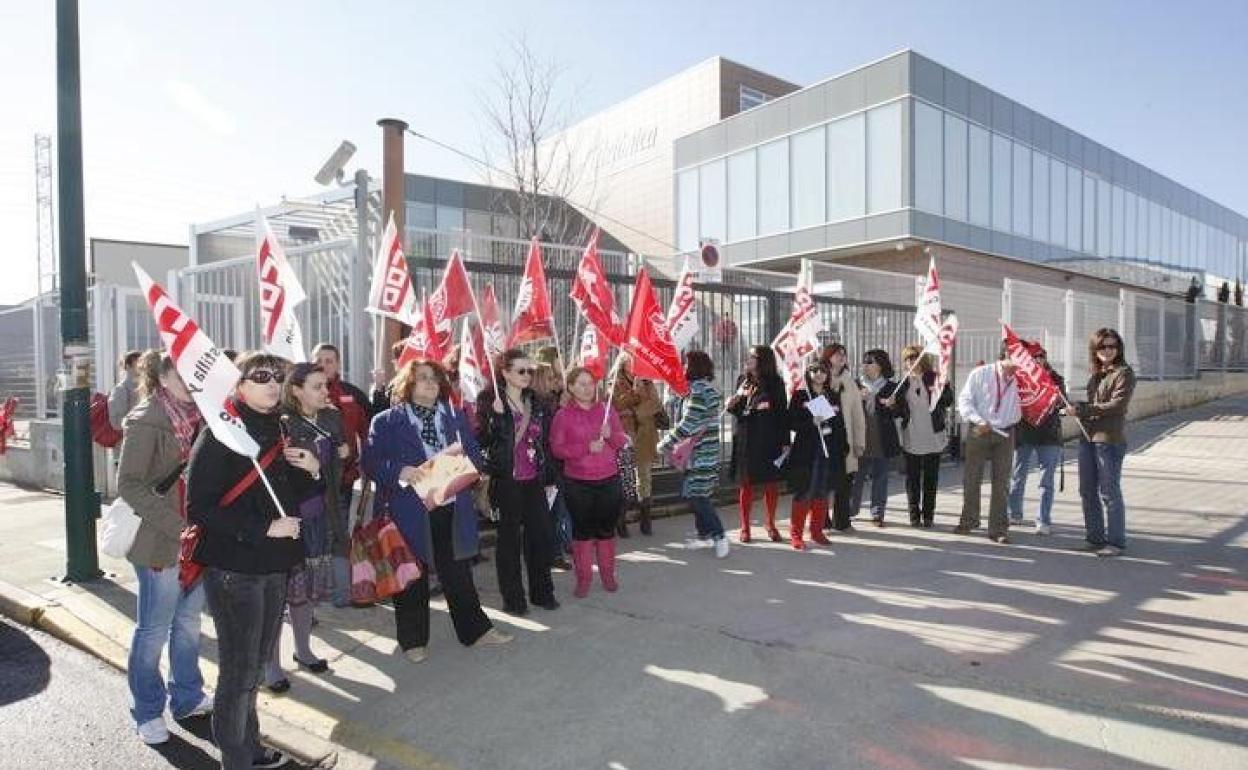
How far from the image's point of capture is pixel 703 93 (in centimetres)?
3312

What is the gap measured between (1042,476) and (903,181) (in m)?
16.7

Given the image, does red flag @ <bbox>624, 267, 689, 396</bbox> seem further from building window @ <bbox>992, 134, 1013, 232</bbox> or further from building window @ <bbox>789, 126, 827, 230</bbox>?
building window @ <bbox>992, 134, 1013, 232</bbox>

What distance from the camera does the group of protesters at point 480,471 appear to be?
3.74m

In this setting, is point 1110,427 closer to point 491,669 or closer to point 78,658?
point 491,669

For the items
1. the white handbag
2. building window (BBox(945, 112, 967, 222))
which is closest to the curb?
the white handbag

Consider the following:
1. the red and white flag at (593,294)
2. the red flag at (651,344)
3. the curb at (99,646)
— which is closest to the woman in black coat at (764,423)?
the red flag at (651,344)

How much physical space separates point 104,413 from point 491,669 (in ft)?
14.2

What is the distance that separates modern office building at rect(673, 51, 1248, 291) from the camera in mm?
24266

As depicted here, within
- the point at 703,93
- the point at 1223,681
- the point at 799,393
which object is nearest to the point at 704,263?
the point at 799,393

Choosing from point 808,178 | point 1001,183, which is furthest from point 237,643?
point 1001,183

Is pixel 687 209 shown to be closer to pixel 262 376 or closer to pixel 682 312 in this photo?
pixel 682 312

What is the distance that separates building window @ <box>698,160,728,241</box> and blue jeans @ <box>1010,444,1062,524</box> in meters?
20.5

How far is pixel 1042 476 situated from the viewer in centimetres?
888

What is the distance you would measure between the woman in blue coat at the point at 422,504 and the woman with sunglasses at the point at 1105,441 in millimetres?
5366
